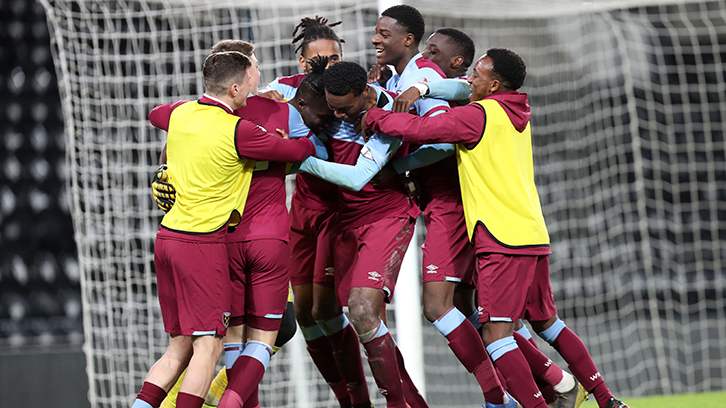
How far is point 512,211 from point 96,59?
11.1 feet

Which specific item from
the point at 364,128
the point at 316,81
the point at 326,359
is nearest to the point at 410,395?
the point at 326,359

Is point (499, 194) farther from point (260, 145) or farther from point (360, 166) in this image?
point (260, 145)

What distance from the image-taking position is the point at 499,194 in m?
3.10

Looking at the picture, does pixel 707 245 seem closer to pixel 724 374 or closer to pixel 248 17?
pixel 724 374

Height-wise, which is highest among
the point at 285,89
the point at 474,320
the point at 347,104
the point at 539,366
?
the point at 285,89

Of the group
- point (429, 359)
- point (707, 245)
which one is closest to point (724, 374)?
point (707, 245)

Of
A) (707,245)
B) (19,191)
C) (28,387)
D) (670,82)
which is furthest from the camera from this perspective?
(670,82)

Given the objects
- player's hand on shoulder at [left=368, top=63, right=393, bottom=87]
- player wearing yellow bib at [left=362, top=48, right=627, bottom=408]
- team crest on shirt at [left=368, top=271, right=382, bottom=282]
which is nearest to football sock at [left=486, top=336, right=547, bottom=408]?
player wearing yellow bib at [left=362, top=48, right=627, bottom=408]

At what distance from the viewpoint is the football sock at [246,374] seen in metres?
3.01

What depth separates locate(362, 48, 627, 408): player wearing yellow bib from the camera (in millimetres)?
3041

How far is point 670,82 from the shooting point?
28.5ft

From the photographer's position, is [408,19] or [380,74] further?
[380,74]

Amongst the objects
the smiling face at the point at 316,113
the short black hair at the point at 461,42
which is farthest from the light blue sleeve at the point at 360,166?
the short black hair at the point at 461,42

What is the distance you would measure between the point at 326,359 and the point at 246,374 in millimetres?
804
